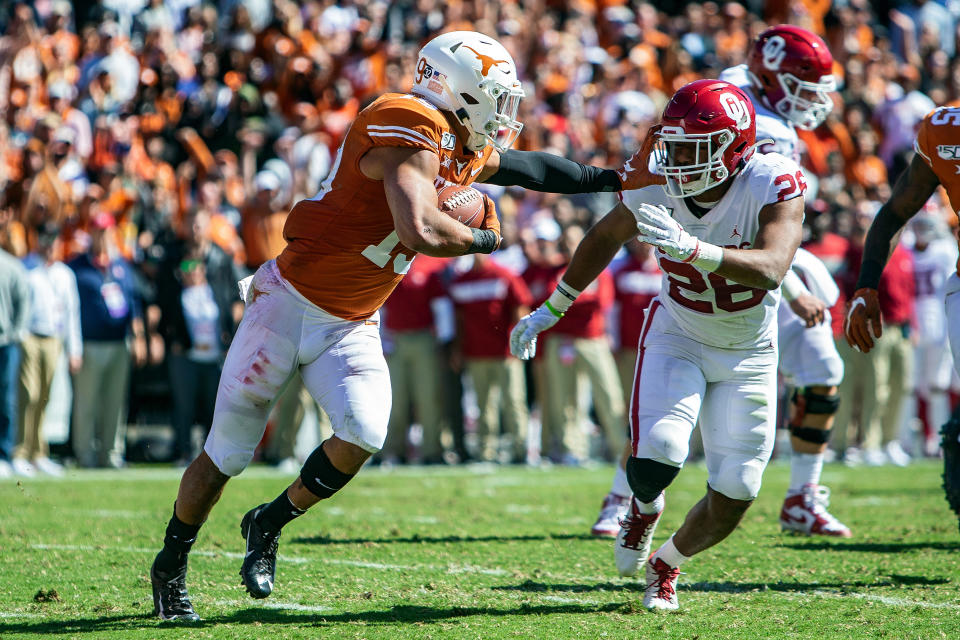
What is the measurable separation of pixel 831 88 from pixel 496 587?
3.20 meters

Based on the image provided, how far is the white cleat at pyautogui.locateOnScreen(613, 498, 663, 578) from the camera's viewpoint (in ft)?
14.9

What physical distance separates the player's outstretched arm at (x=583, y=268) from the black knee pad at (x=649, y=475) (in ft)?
2.07

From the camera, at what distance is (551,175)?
4.72 meters

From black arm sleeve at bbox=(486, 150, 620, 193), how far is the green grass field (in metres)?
1.59

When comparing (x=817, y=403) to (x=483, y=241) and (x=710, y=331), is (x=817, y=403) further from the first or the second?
(x=483, y=241)

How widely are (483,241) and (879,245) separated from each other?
2056mm

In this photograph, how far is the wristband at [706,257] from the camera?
12.8 ft

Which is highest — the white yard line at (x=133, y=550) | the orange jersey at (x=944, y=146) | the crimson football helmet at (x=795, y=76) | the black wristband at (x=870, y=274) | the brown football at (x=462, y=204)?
the crimson football helmet at (x=795, y=76)

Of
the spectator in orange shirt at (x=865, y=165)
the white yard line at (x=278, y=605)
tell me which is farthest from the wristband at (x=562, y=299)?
the spectator in orange shirt at (x=865, y=165)

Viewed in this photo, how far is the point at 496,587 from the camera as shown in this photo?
473 centimetres

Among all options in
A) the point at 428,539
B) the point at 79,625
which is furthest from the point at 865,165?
the point at 79,625

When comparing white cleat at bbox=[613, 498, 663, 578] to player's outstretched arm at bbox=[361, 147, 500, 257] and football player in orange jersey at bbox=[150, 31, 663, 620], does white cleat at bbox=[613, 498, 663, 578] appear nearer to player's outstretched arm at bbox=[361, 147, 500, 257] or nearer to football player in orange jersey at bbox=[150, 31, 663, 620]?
football player in orange jersey at bbox=[150, 31, 663, 620]

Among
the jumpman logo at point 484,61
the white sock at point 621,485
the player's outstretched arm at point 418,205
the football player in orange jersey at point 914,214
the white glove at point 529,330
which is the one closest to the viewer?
the player's outstretched arm at point 418,205

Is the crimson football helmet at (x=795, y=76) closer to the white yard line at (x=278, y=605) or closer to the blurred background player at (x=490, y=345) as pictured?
the white yard line at (x=278, y=605)
